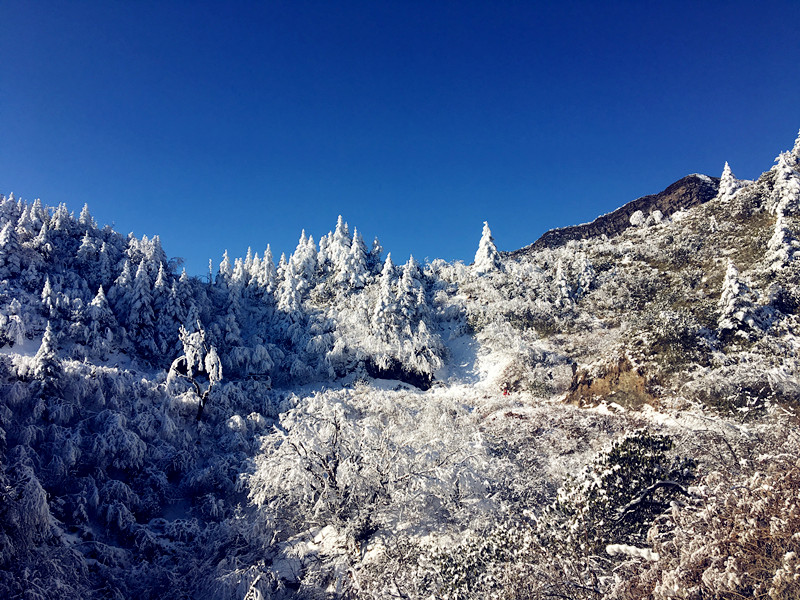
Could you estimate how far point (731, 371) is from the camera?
17094 millimetres

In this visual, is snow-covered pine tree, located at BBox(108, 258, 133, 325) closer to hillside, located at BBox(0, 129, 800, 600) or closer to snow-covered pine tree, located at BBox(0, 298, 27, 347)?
hillside, located at BBox(0, 129, 800, 600)

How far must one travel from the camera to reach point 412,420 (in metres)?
20.8

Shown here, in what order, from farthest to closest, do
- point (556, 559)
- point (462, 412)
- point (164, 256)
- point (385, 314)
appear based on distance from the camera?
point (164, 256), point (385, 314), point (462, 412), point (556, 559)

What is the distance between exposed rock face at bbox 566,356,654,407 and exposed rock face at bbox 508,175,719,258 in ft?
153

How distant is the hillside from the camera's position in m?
8.47

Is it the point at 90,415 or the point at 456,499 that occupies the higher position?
the point at 90,415

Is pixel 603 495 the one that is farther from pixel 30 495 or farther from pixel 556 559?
pixel 30 495

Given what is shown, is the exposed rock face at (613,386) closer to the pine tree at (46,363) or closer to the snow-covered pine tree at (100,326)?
the pine tree at (46,363)

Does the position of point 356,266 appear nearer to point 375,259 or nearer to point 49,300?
point 375,259

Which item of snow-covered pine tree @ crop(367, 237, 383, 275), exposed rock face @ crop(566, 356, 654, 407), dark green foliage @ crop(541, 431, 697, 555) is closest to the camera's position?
dark green foliage @ crop(541, 431, 697, 555)

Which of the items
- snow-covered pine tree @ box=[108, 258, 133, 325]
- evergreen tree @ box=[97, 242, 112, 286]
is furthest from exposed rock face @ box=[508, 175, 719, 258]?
evergreen tree @ box=[97, 242, 112, 286]

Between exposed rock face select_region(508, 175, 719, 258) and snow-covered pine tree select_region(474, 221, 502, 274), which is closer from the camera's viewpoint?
snow-covered pine tree select_region(474, 221, 502, 274)

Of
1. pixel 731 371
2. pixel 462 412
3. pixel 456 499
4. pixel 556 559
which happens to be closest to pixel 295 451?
pixel 456 499

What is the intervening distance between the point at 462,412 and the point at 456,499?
10483 mm
